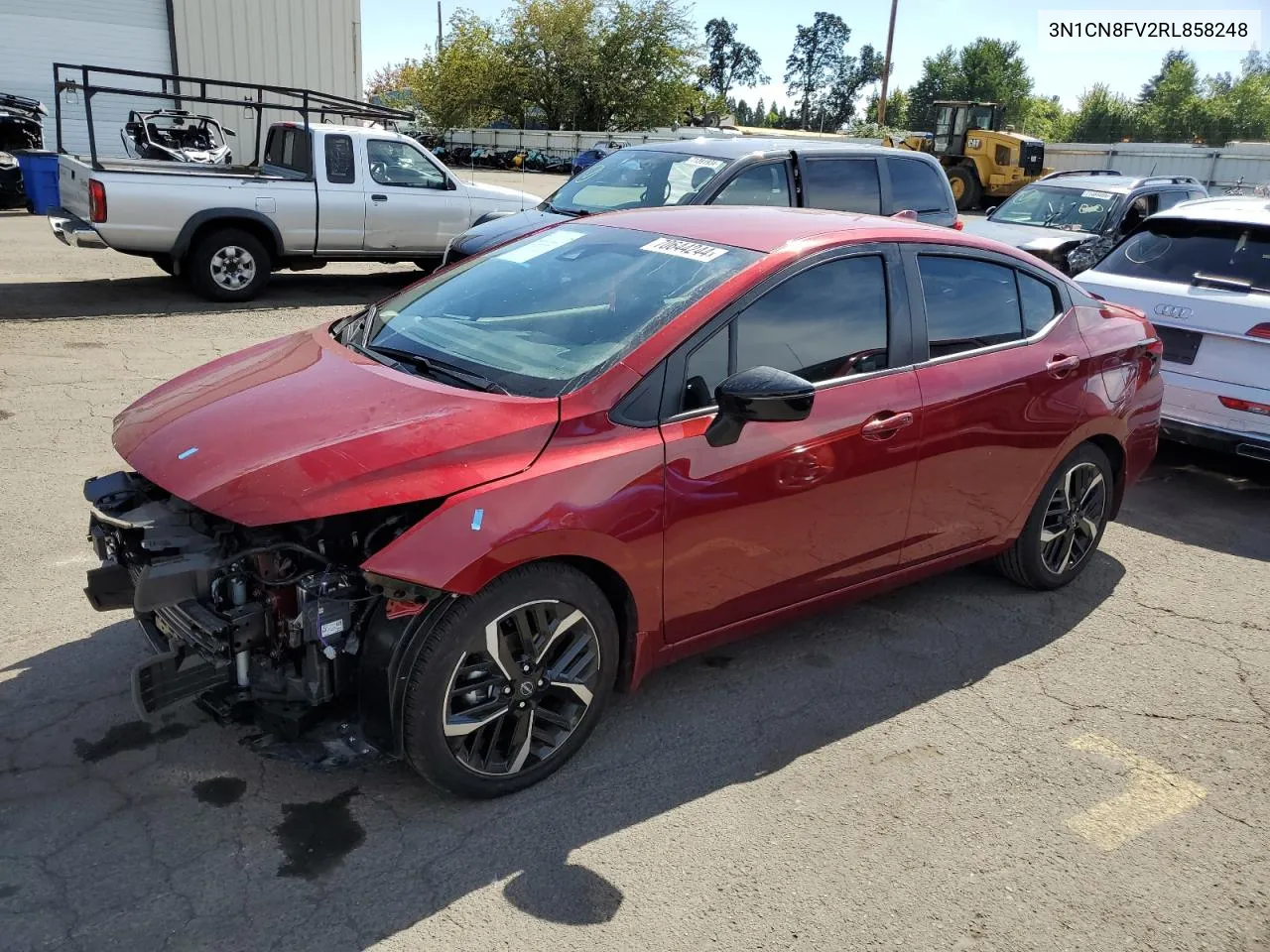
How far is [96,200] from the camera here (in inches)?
382

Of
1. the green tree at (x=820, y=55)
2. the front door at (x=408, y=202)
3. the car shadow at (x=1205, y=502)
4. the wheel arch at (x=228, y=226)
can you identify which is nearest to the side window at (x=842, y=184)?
the car shadow at (x=1205, y=502)

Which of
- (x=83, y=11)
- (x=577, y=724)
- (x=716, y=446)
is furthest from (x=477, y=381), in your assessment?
(x=83, y=11)

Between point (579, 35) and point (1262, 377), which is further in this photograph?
point (579, 35)

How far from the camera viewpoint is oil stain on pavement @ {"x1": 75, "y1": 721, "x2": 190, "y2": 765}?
10.7 ft

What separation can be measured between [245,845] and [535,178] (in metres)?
36.9

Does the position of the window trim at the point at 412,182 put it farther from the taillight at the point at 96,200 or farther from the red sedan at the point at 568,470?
the red sedan at the point at 568,470

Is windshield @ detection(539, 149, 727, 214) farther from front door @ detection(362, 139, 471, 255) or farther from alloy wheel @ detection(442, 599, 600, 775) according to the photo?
alloy wheel @ detection(442, 599, 600, 775)

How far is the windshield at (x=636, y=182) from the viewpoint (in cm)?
865

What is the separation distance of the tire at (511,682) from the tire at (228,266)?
346 inches

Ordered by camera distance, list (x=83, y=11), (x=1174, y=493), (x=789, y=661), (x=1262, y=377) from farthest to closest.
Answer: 1. (x=83, y=11)
2. (x=1174, y=493)
3. (x=1262, y=377)
4. (x=789, y=661)

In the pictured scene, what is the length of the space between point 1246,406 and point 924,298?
3.11 meters

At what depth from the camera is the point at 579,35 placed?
52781 millimetres

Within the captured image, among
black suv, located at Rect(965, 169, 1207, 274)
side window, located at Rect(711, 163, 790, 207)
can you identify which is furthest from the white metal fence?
side window, located at Rect(711, 163, 790, 207)

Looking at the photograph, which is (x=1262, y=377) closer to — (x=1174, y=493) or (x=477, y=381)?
(x=1174, y=493)
